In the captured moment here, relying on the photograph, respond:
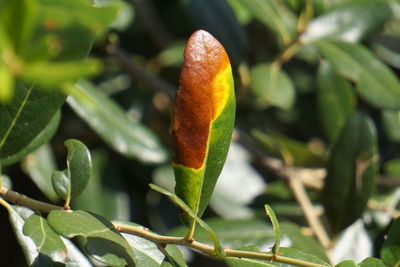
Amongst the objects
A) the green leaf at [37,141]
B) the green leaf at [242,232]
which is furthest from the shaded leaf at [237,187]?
the green leaf at [37,141]

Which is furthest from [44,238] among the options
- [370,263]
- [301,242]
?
[301,242]

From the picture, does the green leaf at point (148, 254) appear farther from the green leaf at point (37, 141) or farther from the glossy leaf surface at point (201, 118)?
the green leaf at point (37, 141)

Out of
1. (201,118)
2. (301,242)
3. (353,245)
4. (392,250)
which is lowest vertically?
(353,245)

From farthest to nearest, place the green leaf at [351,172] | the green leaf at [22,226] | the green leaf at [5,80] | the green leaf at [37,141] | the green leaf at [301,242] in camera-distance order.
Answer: the green leaf at [351,172] → the green leaf at [301,242] → the green leaf at [37,141] → the green leaf at [22,226] → the green leaf at [5,80]

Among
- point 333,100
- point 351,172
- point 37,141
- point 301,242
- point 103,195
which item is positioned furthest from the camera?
point 103,195

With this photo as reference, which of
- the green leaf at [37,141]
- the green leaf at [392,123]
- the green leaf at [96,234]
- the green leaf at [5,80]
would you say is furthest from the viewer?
the green leaf at [392,123]

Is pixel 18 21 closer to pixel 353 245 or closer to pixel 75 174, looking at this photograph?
pixel 75 174

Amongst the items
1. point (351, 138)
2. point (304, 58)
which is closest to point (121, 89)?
point (304, 58)
